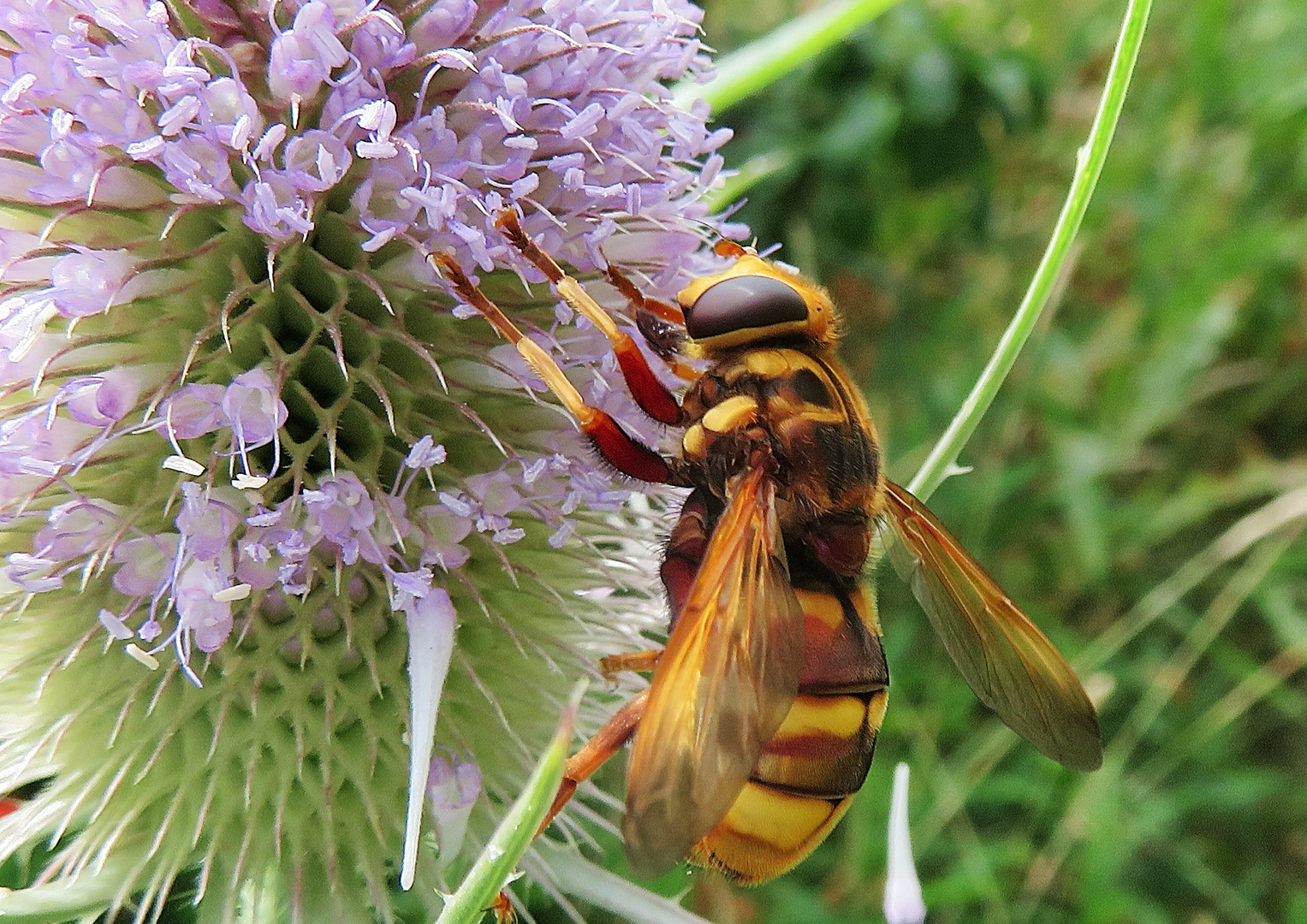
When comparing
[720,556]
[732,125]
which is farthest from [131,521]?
[732,125]

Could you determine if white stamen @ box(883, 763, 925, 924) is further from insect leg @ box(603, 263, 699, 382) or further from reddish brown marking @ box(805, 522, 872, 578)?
insect leg @ box(603, 263, 699, 382)

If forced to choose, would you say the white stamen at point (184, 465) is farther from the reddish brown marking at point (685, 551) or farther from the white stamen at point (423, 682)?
the reddish brown marking at point (685, 551)

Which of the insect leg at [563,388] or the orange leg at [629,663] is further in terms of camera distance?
the orange leg at [629,663]

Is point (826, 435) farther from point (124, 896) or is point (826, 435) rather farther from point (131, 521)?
point (124, 896)

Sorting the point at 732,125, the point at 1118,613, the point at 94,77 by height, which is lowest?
the point at 1118,613

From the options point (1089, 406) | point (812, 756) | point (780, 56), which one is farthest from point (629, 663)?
point (1089, 406)

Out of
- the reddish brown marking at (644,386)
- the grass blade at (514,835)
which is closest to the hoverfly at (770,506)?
the reddish brown marking at (644,386)
